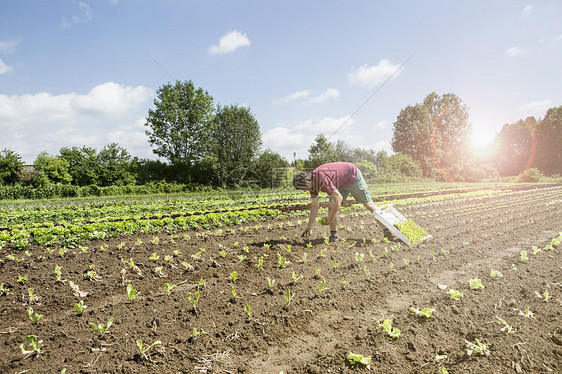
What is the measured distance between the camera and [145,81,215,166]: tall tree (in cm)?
2734

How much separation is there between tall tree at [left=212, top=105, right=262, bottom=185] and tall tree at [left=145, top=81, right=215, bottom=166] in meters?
1.18

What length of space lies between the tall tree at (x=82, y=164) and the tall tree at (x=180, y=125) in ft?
16.4

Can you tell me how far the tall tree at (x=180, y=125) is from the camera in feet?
89.7

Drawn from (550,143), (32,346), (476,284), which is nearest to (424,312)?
(476,284)

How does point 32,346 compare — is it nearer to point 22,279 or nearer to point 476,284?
point 22,279

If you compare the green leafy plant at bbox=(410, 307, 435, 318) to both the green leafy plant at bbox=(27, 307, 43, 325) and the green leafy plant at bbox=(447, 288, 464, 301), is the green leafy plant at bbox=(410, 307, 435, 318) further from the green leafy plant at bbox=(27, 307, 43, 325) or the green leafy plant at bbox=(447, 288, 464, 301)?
the green leafy plant at bbox=(27, 307, 43, 325)

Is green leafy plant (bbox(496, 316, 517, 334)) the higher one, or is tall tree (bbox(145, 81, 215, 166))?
tall tree (bbox(145, 81, 215, 166))

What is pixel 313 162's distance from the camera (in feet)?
111

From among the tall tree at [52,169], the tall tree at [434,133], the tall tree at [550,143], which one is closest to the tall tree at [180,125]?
the tall tree at [52,169]

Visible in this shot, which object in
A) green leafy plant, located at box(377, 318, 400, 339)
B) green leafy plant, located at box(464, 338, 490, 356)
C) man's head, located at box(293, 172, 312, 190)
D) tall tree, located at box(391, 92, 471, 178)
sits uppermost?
tall tree, located at box(391, 92, 471, 178)

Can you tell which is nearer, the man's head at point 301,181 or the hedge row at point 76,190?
the man's head at point 301,181

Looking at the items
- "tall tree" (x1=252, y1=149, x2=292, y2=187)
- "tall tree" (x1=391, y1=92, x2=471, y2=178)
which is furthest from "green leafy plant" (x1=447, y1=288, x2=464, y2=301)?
"tall tree" (x1=391, y1=92, x2=471, y2=178)

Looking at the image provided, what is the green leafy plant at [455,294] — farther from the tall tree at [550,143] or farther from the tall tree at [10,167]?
the tall tree at [550,143]

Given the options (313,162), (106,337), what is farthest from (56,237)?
(313,162)
